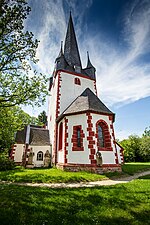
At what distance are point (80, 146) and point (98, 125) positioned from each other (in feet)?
8.59

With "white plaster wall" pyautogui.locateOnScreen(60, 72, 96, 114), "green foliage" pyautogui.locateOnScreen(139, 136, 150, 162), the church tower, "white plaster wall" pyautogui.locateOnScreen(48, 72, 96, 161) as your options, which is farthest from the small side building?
"green foliage" pyautogui.locateOnScreen(139, 136, 150, 162)

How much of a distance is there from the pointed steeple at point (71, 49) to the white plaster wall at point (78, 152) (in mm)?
10319

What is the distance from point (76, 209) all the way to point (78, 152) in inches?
321

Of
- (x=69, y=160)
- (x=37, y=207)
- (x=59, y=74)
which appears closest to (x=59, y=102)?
(x=59, y=74)

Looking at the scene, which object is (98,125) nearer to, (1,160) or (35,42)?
(35,42)

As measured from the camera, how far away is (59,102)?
Result: 58.0 ft

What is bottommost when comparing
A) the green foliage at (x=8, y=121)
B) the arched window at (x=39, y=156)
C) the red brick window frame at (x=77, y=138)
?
the arched window at (x=39, y=156)

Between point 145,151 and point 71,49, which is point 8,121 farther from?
point 145,151

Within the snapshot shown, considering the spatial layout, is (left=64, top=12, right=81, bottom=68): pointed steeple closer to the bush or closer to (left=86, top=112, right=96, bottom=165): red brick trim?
(left=86, top=112, right=96, bottom=165): red brick trim

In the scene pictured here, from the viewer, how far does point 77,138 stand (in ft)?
44.2

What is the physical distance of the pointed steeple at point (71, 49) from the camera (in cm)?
2203

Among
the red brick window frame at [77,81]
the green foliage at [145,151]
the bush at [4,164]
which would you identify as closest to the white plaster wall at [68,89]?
the red brick window frame at [77,81]

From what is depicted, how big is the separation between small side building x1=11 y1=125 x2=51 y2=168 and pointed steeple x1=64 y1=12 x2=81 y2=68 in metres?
11.9

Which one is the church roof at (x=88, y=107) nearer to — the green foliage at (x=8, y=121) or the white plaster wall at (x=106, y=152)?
the white plaster wall at (x=106, y=152)
